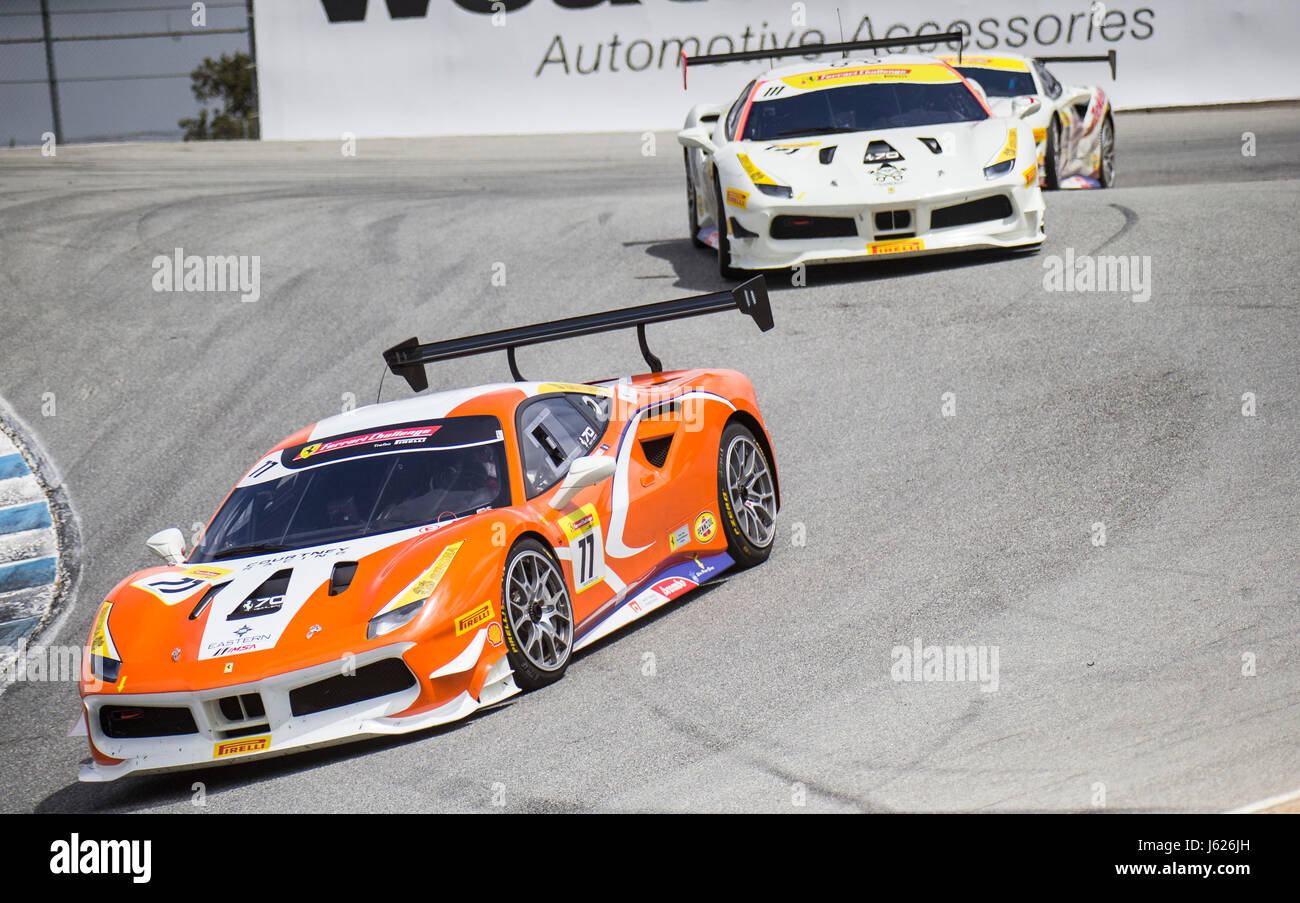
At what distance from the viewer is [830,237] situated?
452 inches

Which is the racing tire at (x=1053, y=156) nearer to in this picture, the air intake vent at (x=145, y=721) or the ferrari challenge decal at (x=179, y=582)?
the ferrari challenge decal at (x=179, y=582)

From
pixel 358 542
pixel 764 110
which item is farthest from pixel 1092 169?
pixel 358 542

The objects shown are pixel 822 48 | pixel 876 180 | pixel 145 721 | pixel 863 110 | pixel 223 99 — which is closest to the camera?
pixel 145 721

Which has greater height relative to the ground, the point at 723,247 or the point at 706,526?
the point at 723,247

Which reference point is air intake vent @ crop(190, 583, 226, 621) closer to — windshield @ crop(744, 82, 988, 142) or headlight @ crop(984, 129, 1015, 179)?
headlight @ crop(984, 129, 1015, 179)

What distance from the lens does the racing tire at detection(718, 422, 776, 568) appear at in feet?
24.5

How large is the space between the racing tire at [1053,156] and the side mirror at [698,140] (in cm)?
346

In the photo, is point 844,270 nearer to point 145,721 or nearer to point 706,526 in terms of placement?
point 706,526

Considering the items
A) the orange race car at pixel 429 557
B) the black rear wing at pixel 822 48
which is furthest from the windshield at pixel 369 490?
the black rear wing at pixel 822 48

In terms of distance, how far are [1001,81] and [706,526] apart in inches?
353

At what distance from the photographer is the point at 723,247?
12.0 metres
